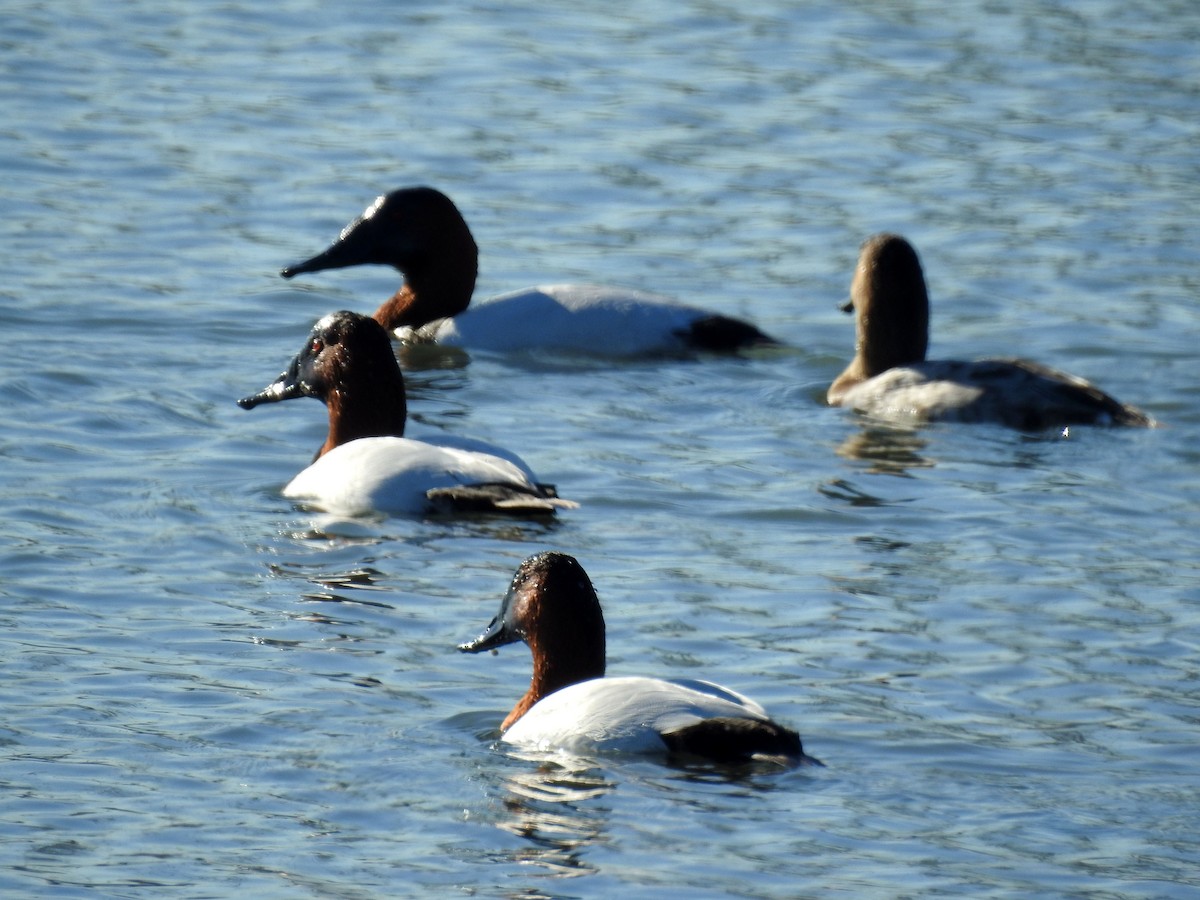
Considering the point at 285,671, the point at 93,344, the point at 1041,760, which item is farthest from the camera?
the point at 93,344

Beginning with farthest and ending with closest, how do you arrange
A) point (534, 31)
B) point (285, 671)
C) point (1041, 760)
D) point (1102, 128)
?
point (534, 31) < point (1102, 128) < point (285, 671) < point (1041, 760)

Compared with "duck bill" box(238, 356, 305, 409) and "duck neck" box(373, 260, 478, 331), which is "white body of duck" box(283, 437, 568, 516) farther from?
"duck neck" box(373, 260, 478, 331)

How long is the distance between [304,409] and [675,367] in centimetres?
196

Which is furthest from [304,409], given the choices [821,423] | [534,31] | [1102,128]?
[534,31]

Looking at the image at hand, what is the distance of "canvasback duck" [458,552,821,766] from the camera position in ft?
22.4

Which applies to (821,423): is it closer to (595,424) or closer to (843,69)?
(595,424)

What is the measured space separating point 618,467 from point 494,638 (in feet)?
10.1

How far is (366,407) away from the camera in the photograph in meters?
10.6

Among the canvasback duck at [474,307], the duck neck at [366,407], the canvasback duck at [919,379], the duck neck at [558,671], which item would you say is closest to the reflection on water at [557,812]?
the duck neck at [558,671]

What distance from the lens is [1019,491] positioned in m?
10.4

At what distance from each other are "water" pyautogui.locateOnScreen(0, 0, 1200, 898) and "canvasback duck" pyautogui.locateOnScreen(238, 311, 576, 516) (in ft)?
0.52

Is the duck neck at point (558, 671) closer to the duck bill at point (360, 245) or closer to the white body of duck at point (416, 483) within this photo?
the white body of duck at point (416, 483)

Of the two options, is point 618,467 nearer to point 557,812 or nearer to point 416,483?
point 416,483

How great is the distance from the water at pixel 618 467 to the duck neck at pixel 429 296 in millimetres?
569
